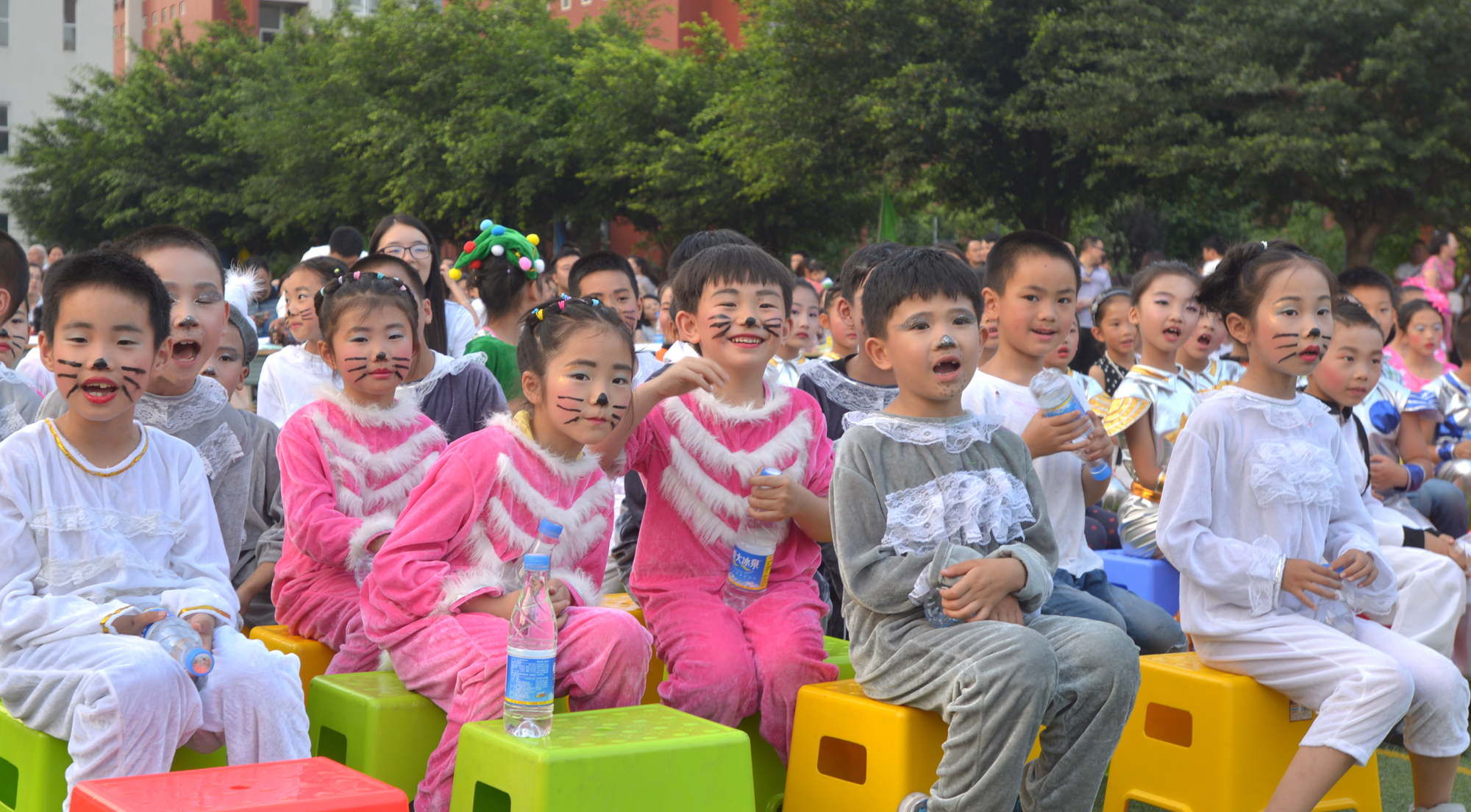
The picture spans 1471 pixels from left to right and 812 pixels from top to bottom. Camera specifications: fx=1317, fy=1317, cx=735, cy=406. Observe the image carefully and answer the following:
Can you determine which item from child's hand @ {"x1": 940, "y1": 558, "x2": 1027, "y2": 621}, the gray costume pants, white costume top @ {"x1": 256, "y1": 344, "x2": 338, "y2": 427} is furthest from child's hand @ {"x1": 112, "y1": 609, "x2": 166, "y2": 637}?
white costume top @ {"x1": 256, "y1": 344, "x2": 338, "y2": 427}

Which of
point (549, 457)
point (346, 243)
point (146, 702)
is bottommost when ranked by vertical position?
point (146, 702)

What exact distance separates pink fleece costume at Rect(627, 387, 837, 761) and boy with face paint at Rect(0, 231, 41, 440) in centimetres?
172

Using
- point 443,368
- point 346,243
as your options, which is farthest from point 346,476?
point 346,243

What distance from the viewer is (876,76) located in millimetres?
21250

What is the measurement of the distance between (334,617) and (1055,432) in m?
1.93

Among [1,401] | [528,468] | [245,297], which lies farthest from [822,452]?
[245,297]

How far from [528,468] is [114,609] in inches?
36.3

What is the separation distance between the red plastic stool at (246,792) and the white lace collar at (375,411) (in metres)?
1.34

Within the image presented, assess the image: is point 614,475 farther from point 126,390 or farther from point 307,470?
point 126,390

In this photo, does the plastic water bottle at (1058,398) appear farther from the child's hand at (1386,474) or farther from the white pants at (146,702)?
the white pants at (146,702)

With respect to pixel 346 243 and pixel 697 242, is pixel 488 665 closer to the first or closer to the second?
pixel 697 242

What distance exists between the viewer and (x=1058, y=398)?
143 inches

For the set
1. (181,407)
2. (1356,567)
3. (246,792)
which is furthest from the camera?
(181,407)

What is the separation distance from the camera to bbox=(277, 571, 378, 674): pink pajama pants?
335cm
